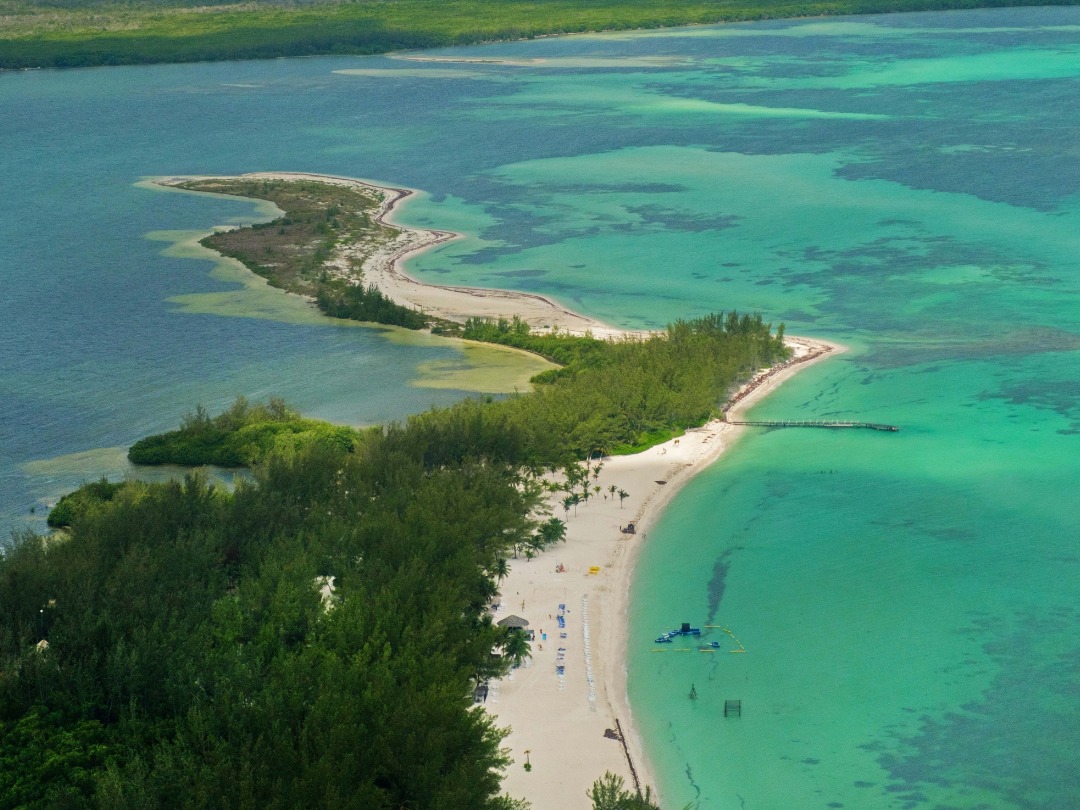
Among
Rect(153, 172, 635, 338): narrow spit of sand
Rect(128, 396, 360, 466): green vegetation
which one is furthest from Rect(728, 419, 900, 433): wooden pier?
Rect(128, 396, 360, 466): green vegetation

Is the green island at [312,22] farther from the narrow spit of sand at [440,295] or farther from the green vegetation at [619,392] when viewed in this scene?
the green vegetation at [619,392]

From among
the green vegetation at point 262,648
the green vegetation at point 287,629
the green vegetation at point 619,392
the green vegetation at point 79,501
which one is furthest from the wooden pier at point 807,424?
the green vegetation at point 79,501

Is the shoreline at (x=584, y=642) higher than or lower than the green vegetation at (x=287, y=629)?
lower

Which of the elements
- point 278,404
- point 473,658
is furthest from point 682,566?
point 278,404

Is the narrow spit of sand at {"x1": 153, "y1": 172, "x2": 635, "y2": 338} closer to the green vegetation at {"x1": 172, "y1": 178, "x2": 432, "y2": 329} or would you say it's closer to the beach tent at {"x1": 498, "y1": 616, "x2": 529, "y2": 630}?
the green vegetation at {"x1": 172, "y1": 178, "x2": 432, "y2": 329}

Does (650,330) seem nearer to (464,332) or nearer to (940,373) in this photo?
(464,332)

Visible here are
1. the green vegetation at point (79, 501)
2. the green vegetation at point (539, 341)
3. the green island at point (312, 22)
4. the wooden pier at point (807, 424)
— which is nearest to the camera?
the green vegetation at point (79, 501)
